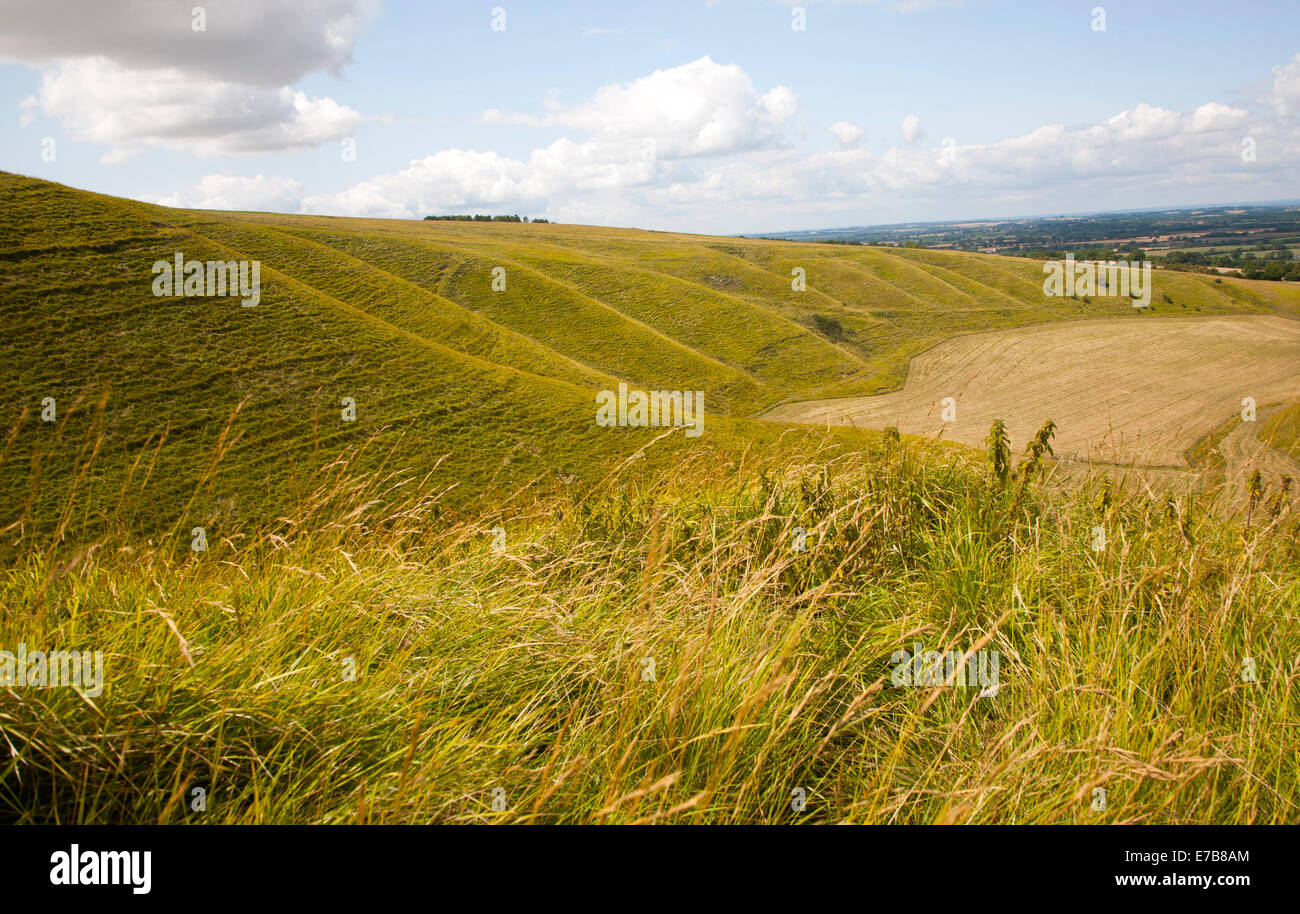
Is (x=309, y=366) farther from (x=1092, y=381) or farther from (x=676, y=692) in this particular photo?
(x=1092, y=381)

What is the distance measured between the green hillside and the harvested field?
6.80 metres

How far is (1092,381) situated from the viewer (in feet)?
249

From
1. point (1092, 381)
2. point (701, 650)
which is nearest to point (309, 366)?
point (701, 650)

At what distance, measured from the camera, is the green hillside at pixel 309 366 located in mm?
23422

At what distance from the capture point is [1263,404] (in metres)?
65.2

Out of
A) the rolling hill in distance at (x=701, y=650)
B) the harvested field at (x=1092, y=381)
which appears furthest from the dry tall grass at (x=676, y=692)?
the harvested field at (x=1092, y=381)

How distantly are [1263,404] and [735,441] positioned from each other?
60312mm

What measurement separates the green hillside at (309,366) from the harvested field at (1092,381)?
6.80 m

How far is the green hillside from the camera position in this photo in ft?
76.8

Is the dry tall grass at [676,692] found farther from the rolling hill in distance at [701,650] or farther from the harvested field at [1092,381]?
the harvested field at [1092,381]

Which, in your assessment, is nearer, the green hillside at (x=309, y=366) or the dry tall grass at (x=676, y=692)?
the dry tall grass at (x=676, y=692)

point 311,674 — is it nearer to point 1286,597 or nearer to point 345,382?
point 1286,597
